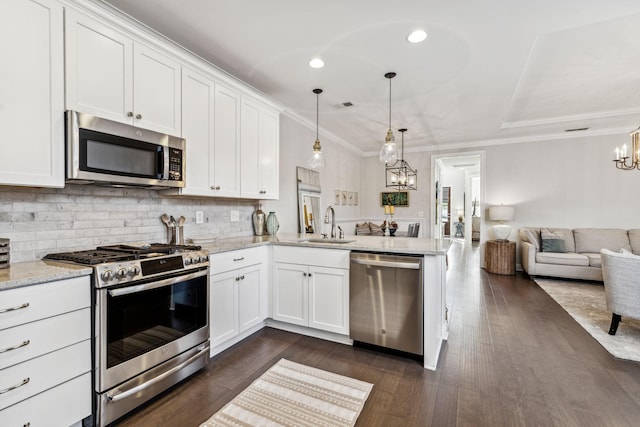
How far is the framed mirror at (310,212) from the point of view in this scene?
181 inches

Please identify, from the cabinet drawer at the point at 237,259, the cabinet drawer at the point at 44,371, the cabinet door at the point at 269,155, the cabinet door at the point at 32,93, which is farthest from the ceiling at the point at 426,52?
the cabinet drawer at the point at 44,371

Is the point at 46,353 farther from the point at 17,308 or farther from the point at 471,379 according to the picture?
the point at 471,379

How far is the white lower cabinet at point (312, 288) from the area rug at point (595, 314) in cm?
233

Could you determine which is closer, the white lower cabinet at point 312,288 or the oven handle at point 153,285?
the oven handle at point 153,285

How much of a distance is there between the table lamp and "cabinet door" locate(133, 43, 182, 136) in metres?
5.65

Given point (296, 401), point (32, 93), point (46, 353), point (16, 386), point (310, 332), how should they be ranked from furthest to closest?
point (310, 332) < point (296, 401) < point (32, 93) < point (46, 353) < point (16, 386)

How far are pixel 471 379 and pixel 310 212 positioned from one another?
3194mm

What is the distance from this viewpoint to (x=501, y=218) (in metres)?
5.70

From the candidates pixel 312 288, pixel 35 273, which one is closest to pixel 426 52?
pixel 312 288

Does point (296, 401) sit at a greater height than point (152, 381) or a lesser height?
lesser

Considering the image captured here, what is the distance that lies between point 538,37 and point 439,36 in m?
0.84

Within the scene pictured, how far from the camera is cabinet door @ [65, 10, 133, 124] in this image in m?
1.77

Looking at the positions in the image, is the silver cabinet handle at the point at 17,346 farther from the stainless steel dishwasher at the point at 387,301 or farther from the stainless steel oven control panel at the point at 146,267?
the stainless steel dishwasher at the point at 387,301

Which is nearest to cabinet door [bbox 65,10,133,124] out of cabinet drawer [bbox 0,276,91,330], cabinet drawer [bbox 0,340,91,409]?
cabinet drawer [bbox 0,276,91,330]
